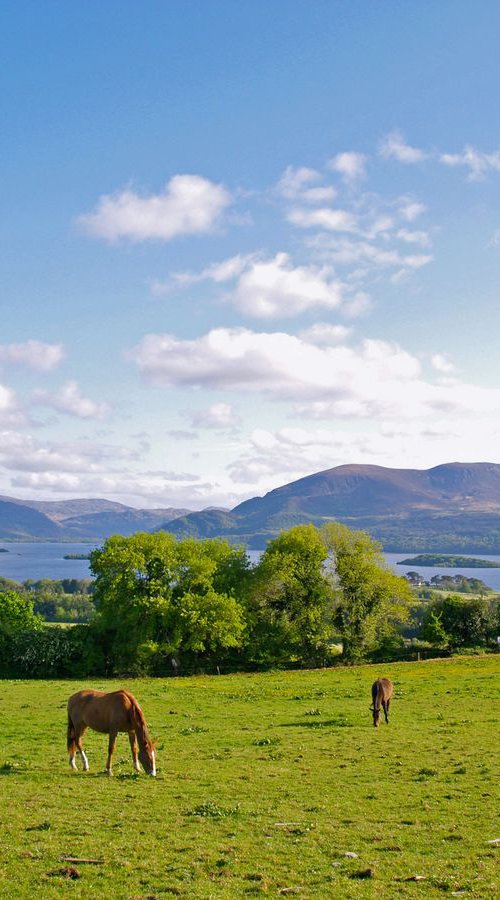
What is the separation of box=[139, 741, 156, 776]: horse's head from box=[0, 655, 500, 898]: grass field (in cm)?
43

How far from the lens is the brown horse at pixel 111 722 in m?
19.4

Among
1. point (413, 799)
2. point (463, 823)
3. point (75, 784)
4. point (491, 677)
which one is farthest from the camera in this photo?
point (491, 677)

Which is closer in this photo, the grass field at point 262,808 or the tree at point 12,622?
the grass field at point 262,808

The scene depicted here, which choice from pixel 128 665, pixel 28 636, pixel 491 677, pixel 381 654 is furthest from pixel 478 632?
pixel 28 636

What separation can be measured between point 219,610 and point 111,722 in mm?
43681

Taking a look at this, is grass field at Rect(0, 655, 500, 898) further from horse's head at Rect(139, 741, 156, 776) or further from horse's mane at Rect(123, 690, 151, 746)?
horse's mane at Rect(123, 690, 151, 746)

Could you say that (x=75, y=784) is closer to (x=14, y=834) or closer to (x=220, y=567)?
(x=14, y=834)

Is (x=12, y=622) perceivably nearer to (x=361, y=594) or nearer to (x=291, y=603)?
(x=291, y=603)

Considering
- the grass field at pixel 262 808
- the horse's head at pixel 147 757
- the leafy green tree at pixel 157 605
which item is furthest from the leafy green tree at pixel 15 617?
the horse's head at pixel 147 757

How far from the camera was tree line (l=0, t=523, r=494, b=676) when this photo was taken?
62550 mm

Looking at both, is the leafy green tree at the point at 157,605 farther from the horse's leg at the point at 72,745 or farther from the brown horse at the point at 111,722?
the brown horse at the point at 111,722

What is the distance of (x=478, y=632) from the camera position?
7488 centimetres

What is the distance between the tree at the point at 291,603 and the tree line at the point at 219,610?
0.36ft

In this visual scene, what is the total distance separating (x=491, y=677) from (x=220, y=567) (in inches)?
1280
